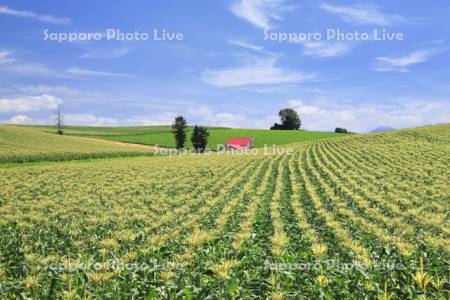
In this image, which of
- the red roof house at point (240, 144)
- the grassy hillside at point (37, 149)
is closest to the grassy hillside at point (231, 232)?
the grassy hillside at point (37, 149)

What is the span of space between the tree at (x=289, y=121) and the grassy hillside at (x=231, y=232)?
132060mm

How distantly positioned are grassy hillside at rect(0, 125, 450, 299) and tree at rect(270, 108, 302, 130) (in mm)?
132060

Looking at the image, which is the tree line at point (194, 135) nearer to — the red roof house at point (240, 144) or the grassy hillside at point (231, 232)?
the red roof house at point (240, 144)

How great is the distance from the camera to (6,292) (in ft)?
22.4

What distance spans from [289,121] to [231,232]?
533ft

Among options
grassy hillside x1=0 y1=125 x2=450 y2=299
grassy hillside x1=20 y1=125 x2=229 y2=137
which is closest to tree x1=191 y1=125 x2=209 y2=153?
grassy hillside x1=20 y1=125 x2=229 y2=137

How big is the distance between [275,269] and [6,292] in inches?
205

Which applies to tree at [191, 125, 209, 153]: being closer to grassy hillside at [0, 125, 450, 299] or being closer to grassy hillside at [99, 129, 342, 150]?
grassy hillside at [99, 129, 342, 150]

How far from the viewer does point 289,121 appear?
171500 mm

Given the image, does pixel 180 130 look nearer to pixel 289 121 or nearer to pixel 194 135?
pixel 194 135

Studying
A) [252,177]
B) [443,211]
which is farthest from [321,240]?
[252,177]

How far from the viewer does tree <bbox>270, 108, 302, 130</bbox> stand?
171 meters

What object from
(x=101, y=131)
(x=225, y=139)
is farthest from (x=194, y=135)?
(x=101, y=131)

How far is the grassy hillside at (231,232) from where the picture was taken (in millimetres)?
7098
